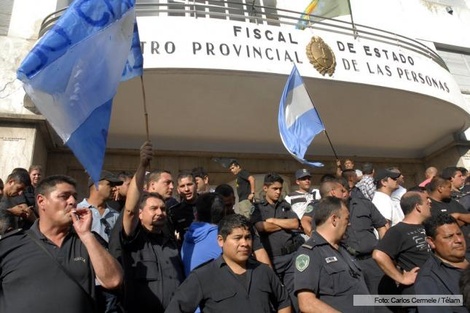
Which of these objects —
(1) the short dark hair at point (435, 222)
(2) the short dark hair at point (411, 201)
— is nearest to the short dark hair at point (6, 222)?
(1) the short dark hair at point (435, 222)

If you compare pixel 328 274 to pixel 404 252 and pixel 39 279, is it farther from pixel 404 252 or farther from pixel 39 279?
pixel 39 279

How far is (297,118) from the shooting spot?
4.76 meters

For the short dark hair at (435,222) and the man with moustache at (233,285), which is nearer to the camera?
the man with moustache at (233,285)

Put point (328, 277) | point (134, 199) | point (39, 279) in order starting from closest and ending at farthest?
point (39, 279)
point (328, 277)
point (134, 199)

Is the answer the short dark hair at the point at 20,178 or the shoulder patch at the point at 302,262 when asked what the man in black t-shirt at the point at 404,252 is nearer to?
the shoulder patch at the point at 302,262

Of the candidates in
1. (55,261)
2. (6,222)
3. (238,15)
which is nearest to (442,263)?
(55,261)

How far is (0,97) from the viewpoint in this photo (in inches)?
255

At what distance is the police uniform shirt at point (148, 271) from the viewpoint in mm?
2477

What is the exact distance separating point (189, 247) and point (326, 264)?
104 centimetres

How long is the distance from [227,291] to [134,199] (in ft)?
2.60

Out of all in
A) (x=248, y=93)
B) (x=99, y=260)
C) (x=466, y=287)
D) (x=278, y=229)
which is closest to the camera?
(x=466, y=287)

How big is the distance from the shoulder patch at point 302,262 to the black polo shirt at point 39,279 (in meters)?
1.15

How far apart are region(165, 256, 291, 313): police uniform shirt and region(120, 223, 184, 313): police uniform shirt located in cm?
28

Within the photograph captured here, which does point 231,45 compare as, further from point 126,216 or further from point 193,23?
point 126,216
